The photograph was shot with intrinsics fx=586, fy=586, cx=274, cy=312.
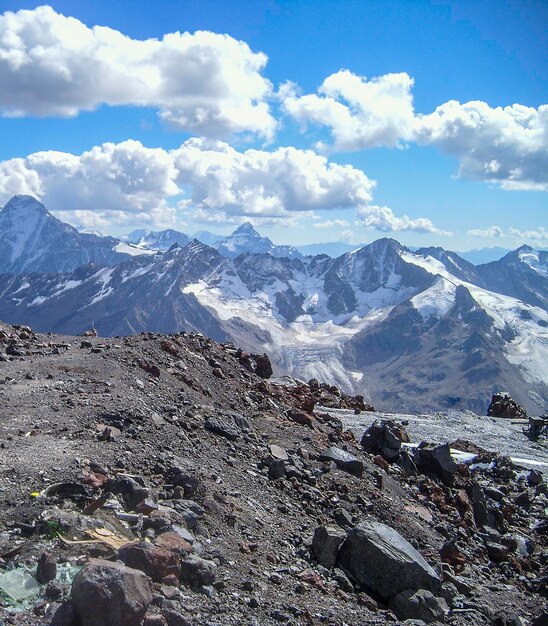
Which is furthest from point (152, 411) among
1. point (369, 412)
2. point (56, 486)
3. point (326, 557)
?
point (369, 412)

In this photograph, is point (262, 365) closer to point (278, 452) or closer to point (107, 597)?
point (278, 452)

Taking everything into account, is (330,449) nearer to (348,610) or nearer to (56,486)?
(348,610)

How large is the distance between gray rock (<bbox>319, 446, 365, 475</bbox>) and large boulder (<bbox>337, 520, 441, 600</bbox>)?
5368mm

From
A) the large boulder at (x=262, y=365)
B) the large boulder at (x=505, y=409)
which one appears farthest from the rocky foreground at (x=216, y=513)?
the large boulder at (x=505, y=409)

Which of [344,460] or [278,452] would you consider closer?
[278,452]

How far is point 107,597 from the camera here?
904cm

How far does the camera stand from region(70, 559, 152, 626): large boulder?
896cm

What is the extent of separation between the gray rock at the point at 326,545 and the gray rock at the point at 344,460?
5.55 metres

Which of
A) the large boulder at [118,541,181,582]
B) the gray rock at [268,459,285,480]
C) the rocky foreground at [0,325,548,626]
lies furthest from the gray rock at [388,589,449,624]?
the large boulder at [118,541,181,582]

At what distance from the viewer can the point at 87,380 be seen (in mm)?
20875

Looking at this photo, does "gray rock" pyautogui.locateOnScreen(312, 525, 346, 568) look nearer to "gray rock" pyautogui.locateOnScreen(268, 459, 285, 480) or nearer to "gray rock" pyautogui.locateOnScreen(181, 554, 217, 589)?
"gray rock" pyautogui.locateOnScreen(268, 459, 285, 480)

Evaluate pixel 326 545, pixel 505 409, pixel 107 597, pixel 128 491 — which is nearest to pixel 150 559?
pixel 107 597

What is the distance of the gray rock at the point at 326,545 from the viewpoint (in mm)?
14380

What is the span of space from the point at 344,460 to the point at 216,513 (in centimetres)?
757
